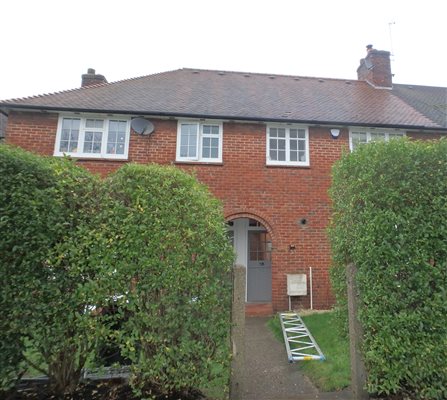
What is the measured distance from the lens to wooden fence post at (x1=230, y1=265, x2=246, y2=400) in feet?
10.5

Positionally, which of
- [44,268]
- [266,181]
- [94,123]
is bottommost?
[44,268]

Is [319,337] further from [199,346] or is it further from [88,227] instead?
[88,227]

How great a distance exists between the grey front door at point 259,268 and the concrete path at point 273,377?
3.85 m

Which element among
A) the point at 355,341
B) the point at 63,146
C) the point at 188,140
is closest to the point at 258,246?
the point at 188,140

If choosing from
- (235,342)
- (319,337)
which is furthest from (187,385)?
(319,337)

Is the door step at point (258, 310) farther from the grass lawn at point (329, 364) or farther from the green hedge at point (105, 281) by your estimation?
the green hedge at point (105, 281)

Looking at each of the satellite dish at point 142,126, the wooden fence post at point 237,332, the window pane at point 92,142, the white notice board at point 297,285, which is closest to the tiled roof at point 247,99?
the satellite dish at point 142,126

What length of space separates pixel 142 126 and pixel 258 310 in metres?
6.63

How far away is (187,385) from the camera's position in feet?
9.95

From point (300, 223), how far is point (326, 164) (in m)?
2.13

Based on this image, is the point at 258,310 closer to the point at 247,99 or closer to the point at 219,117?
the point at 219,117

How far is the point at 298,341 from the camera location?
18.9 ft

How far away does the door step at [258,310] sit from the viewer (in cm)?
887

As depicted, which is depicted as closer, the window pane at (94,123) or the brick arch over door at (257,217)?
the brick arch over door at (257,217)
